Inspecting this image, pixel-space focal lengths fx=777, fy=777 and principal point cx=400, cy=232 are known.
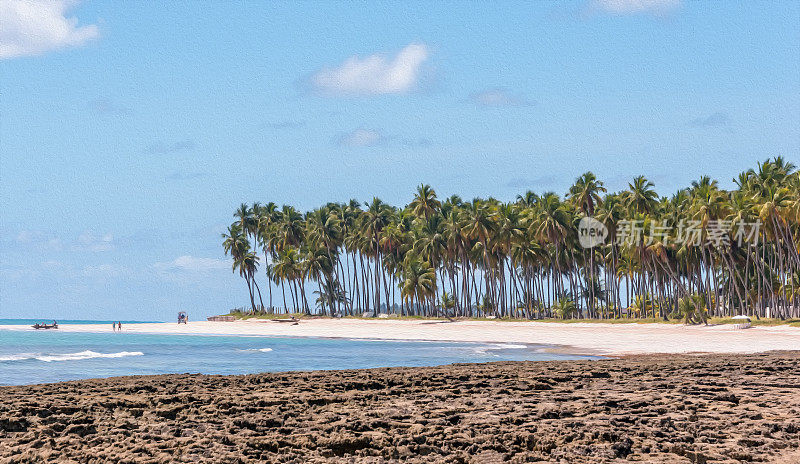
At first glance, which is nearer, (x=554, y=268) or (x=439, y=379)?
(x=439, y=379)

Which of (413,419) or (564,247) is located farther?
(564,247)

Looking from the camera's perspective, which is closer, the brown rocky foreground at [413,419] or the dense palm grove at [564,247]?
the brown rocky foreground at [413,419]

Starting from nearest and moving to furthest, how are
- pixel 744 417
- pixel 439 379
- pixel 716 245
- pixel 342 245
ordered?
pixel 744 417 < pixel 439 379 < pixel 716 245 < pixel 342 245

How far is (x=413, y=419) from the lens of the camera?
11125 millimetres

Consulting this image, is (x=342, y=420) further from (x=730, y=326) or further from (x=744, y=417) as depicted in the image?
(x=730, y=326)

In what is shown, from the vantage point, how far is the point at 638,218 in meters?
76.2

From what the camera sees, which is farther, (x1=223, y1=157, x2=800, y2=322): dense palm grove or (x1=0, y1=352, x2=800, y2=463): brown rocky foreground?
(x1=223, y1=157, x2=800, y2=322): dense palm grove

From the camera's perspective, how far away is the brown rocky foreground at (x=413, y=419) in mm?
8914

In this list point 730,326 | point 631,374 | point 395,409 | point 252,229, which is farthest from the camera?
point 252,229

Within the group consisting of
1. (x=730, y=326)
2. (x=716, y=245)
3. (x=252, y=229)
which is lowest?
(x=730, y=326)

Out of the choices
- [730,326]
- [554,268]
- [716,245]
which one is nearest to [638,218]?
[716,245]

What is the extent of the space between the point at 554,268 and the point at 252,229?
45.2 m

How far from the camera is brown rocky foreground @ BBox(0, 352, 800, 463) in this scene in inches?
351

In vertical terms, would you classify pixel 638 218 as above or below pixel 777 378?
above
